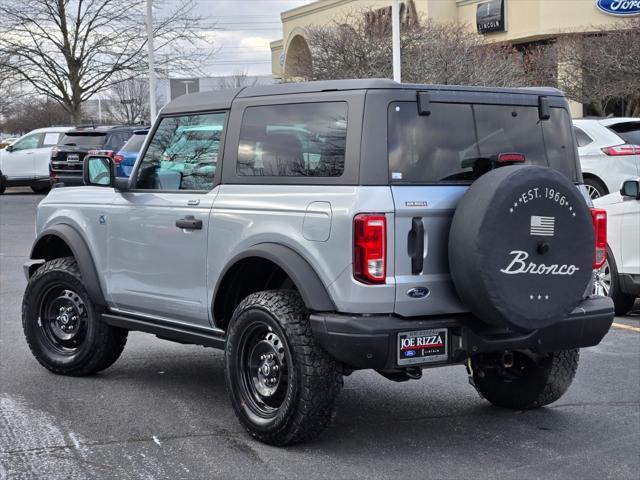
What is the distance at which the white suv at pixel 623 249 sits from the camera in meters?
9.52

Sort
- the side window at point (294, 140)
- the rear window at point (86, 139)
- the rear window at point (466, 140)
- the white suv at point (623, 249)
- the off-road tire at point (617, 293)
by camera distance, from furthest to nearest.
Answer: the rear window at point (86, 139)
the off-road tire at point (617, 293)
the white suv at point (623, 249)
the side window at point (294, 140)
the rear window at point (466, 140)

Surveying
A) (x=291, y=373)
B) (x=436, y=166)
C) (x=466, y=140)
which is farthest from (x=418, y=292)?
(x=466, y=140)

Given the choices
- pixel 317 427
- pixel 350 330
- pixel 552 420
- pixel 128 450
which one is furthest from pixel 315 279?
pixel 552 420

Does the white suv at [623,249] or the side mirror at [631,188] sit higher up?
the side mirror at [631,188]

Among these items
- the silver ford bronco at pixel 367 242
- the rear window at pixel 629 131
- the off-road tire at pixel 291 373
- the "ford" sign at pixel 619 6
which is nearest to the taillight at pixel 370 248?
the silver ford bronco at pixel 367 242

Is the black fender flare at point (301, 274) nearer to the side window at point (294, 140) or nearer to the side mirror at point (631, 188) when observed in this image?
the side window at point (294, 140)

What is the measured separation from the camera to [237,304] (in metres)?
6.13

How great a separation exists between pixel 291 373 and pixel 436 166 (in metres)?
1.35

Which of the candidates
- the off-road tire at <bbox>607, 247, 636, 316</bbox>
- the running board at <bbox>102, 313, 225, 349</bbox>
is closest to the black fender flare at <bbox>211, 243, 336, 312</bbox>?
the running board at <bbox>102, 313, 225, 349</bbox>

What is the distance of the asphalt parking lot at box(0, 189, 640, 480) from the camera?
5.23 m

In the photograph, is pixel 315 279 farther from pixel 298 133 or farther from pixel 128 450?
pixel 128 450

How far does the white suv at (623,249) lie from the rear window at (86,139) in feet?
55.4

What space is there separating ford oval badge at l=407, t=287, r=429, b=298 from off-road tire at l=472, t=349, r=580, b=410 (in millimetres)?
1202

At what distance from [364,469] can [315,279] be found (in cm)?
102
